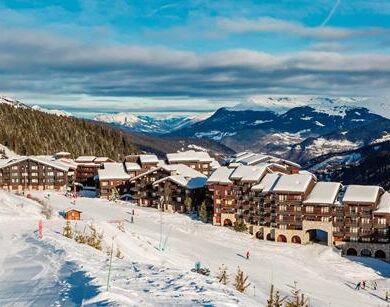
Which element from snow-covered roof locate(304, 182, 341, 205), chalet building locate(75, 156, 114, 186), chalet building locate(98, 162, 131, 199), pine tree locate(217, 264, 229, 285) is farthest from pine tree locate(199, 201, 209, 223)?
chalet building locate(75, 156, 114, 186)

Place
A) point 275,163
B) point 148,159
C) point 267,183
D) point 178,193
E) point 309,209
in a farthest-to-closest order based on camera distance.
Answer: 1. point 275,163
2. point 148,159
3. point 178,193
4. point 267,183
5. point 309,209

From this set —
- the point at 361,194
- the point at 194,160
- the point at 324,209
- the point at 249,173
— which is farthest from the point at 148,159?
the point at 361,194

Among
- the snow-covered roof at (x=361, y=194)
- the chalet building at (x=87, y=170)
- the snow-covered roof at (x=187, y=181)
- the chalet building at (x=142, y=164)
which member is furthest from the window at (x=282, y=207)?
the chalet building at (x=87, y=170)

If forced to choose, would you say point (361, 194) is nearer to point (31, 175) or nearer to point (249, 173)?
point (249, 173)

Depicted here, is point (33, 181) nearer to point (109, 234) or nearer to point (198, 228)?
point (198, 228)

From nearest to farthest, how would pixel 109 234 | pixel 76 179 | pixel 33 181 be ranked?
pixel 109 234 → pixel 33 181 → pixel 76 179

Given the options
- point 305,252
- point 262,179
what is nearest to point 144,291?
point 305,252

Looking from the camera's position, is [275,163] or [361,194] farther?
[275,163]

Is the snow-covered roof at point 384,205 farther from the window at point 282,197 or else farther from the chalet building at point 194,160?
the chalet building at point 194,160
